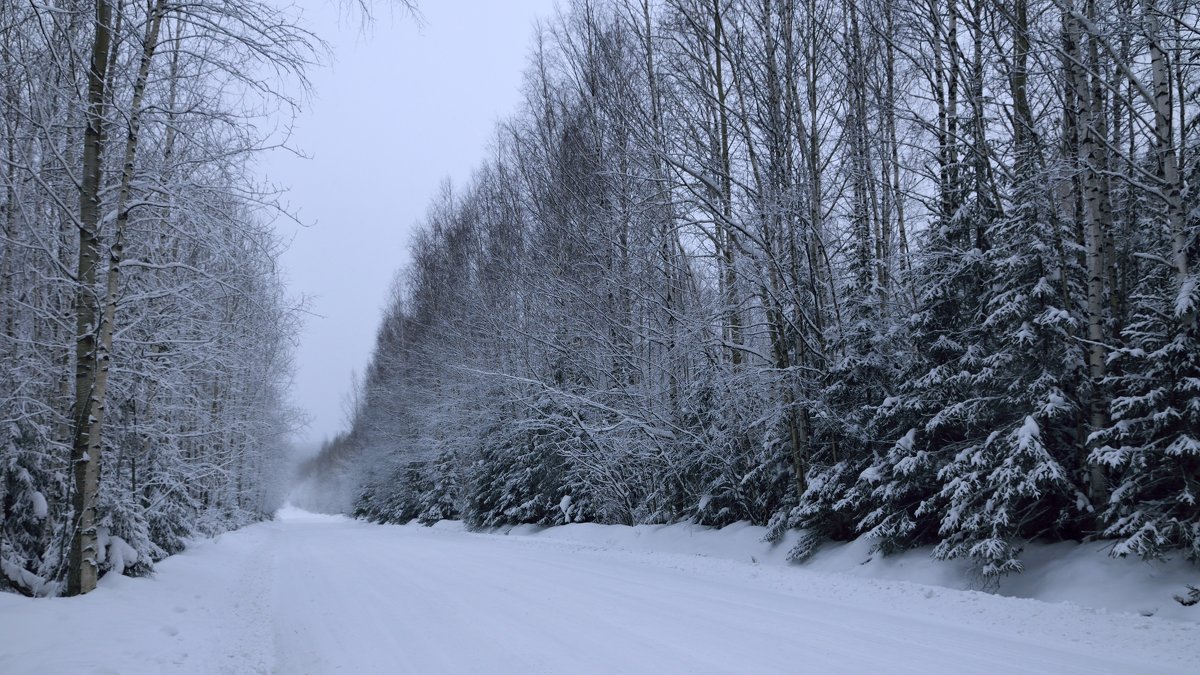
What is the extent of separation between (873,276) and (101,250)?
9945 millimetres

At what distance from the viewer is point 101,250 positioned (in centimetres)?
716

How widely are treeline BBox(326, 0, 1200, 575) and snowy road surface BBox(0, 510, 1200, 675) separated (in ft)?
4.64

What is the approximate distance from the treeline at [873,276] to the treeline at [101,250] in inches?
242

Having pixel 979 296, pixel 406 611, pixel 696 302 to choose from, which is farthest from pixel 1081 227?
pixel 406 611

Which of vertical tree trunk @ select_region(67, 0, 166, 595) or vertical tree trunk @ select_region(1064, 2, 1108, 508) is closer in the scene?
vertical tree trunk @ select_region(67, 0, 166, 595)

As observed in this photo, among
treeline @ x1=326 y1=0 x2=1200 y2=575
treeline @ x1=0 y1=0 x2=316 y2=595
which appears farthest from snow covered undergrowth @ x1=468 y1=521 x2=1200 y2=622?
treeline @ x1=0 y1=0 x2=316 y2=595

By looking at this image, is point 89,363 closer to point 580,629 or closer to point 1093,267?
point 580,629

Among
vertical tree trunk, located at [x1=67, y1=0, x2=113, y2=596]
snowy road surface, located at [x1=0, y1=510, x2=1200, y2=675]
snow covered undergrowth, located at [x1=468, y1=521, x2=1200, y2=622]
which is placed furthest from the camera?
vertical tree trunk, located at [x1=67, y1=0, x2=113, y2=596]

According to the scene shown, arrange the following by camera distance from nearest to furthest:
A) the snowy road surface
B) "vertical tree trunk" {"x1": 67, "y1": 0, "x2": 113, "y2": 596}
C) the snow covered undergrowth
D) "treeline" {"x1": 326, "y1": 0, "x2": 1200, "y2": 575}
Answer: the snowy road surface, the snow covered undergrowth, "vertical tree trunk" {"x1": 67, "y1": 0, "x2": 113, "y2": 596}, "treeline" {"x1": 326, "y1": 0, "x2": 1200, "y2": 575}

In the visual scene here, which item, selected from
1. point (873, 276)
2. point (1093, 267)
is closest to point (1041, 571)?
point (1093, 267)

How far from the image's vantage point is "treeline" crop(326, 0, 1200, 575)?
287 inches

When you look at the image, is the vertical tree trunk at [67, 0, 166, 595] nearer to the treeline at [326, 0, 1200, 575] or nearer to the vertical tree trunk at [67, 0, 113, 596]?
the vertical tree trunk at [67, 0, 113, 596]

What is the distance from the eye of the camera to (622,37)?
17.4 meters

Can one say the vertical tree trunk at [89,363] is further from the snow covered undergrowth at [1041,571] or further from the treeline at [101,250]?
the snow covered undergrowth at [1041,571]
